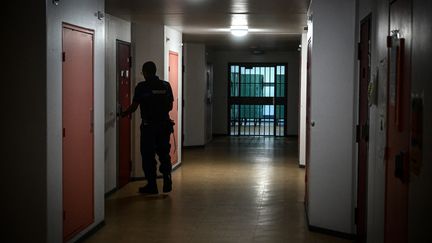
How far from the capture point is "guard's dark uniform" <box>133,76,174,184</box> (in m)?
7.88

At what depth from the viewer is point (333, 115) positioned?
19.8 ft

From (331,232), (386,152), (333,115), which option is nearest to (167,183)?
(331,232)

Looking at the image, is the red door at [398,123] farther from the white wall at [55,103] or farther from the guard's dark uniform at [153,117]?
the guard's dark uniform at [153,117]

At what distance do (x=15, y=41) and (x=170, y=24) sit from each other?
510 centimetres

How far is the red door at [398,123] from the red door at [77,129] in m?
2.74

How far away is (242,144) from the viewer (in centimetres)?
1529

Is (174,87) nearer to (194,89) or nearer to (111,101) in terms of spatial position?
(111,101)

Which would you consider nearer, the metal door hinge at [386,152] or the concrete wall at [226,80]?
the metal door hinge at [386,152]

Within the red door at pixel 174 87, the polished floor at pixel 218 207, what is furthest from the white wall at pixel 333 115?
the red door at pixel 174 87

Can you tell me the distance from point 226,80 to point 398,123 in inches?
556

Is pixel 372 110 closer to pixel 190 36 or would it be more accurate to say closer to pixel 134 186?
pixel 134 186

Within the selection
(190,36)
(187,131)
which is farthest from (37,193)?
(187,131)

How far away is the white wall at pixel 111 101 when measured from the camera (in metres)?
8.21

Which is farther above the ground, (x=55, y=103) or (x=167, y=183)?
(x=55, y=103)
